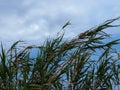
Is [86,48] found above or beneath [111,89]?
above

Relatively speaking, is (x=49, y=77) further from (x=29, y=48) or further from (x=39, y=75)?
(x=29, y=48)

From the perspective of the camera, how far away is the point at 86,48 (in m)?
5.75

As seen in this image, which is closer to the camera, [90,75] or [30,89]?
[30,89]

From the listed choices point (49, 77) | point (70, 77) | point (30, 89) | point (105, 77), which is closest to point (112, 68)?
point (105, 77)

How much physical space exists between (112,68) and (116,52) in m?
0.27

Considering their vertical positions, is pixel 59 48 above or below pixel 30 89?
above

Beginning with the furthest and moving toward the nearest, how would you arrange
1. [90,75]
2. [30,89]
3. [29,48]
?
[29,48] < [90,75] < [30,89]

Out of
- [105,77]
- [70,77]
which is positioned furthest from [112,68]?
[70,77]

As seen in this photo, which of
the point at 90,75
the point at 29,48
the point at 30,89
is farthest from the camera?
the point at 29,48

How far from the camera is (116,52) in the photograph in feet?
18.9

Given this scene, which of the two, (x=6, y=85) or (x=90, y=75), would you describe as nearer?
(x=6, y=85)

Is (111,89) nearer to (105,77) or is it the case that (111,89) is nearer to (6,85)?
(105,77)

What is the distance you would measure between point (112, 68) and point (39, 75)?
1.20 m

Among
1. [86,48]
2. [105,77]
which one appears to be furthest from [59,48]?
[105,77]
